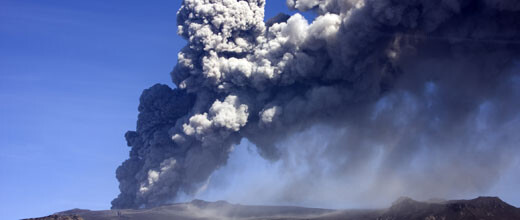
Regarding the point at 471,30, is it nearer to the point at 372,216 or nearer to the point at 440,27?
the point at 440,27

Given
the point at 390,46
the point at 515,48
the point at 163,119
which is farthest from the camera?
the point at 163,119

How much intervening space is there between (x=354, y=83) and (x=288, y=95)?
7783 millimetres

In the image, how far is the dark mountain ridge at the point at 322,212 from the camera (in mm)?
39688

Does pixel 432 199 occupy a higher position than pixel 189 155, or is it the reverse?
pixel 189 155

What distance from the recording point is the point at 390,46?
48.0m

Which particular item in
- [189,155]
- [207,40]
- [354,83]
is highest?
[207,40]

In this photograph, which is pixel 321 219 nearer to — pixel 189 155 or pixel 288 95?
pixel 288 95

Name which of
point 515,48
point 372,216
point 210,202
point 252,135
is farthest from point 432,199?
point 210,202

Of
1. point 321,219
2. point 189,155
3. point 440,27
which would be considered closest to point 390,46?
point 440,27

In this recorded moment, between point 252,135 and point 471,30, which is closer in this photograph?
point 471,30

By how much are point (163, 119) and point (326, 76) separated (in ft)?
74.3

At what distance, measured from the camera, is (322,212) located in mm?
61438

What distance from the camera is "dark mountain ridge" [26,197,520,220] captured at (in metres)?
39.7

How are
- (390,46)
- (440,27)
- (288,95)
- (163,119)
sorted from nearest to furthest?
(440,27) → (390,46) → (288,95) → (163,119)
